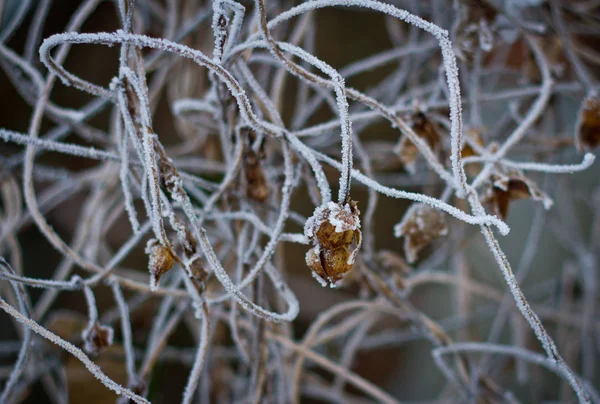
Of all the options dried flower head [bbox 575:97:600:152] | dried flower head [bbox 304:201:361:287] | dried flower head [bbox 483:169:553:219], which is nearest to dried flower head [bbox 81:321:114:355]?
dried flower head [bbox 304:201:361:287]

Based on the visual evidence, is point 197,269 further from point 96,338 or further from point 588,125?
point 588,125

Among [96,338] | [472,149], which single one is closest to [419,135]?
[472,149]

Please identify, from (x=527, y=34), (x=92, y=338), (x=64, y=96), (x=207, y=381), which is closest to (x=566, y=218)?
(x=527, y=34)

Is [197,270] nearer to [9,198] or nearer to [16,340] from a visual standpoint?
[9,198]

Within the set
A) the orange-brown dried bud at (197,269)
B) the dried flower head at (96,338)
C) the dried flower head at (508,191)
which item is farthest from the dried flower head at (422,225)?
the dried flower head at (96,338)

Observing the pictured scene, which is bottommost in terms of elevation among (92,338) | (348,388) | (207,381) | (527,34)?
(348,388)

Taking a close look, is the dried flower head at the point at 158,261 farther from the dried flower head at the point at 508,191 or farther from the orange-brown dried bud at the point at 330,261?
the dried flower head at the point at 508,191
